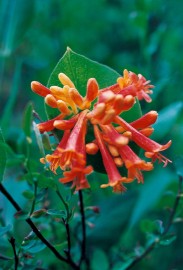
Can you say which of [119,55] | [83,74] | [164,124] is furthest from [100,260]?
[119,55]

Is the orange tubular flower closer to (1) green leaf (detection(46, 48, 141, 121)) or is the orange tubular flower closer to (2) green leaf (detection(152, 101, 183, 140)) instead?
(1) green leaf (detection(46, 48, 141, 121))

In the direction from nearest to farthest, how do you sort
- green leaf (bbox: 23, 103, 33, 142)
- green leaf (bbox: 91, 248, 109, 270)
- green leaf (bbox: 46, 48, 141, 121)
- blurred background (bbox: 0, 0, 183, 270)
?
green leaf (bbox: 23, 103, 33, 142)
green leaf (bbox: 46, 48, 141, 121)
green leaf (bbox: 91, 248, 109, 270)
blurred background (bbox: 0, 0, 183, 270)

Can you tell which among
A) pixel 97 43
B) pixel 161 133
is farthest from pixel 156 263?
pixel 97 43

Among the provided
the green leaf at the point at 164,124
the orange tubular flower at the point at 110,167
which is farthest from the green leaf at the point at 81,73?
the green leaf at the point at 164,124

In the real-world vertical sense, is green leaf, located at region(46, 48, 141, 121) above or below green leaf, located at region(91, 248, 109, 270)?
above

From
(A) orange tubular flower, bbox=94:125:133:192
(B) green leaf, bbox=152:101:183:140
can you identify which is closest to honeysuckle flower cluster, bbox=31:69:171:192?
(A) orange tubular flower, bbox=94:125:133:192

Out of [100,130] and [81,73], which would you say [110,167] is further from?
[81,73]

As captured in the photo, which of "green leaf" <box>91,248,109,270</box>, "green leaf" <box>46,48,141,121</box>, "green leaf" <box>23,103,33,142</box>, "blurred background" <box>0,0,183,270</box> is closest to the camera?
"green leaf" <box>23,103,33,142</box>
